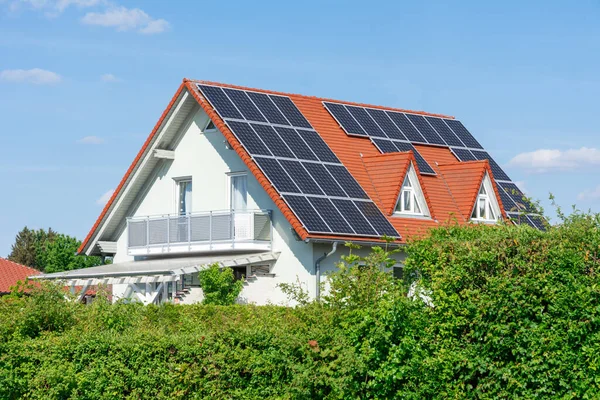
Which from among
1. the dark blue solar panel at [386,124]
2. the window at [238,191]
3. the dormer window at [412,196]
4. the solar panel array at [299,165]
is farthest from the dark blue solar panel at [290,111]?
the dark blue solar panel at [386,124]

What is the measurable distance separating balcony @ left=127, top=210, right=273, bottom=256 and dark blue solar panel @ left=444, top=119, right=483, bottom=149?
1293cm

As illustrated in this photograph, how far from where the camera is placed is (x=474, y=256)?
40.8ft

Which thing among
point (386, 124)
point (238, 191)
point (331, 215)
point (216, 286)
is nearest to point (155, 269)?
point (216, 286)

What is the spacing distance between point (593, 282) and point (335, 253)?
1774 cm

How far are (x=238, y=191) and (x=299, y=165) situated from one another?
9.34ft

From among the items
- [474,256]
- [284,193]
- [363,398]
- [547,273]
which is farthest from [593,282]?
[284,193]

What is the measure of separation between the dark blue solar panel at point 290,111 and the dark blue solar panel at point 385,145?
327 centimetres

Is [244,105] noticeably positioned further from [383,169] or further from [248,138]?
[383,169]

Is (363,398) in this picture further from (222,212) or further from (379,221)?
(222,212)

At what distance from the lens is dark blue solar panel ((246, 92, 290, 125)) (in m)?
32.8

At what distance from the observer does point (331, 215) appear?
29.0m

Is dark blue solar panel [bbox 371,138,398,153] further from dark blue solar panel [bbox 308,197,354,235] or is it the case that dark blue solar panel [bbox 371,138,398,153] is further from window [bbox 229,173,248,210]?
dark blue solar panel [bbox 308,197,354,235]

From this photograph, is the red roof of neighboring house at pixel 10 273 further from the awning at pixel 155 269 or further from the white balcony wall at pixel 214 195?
the awning at pixel 155 269

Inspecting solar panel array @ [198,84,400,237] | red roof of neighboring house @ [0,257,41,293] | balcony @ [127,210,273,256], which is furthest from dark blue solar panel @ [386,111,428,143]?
red roof of neighboring house @ [0,257,41,293]
